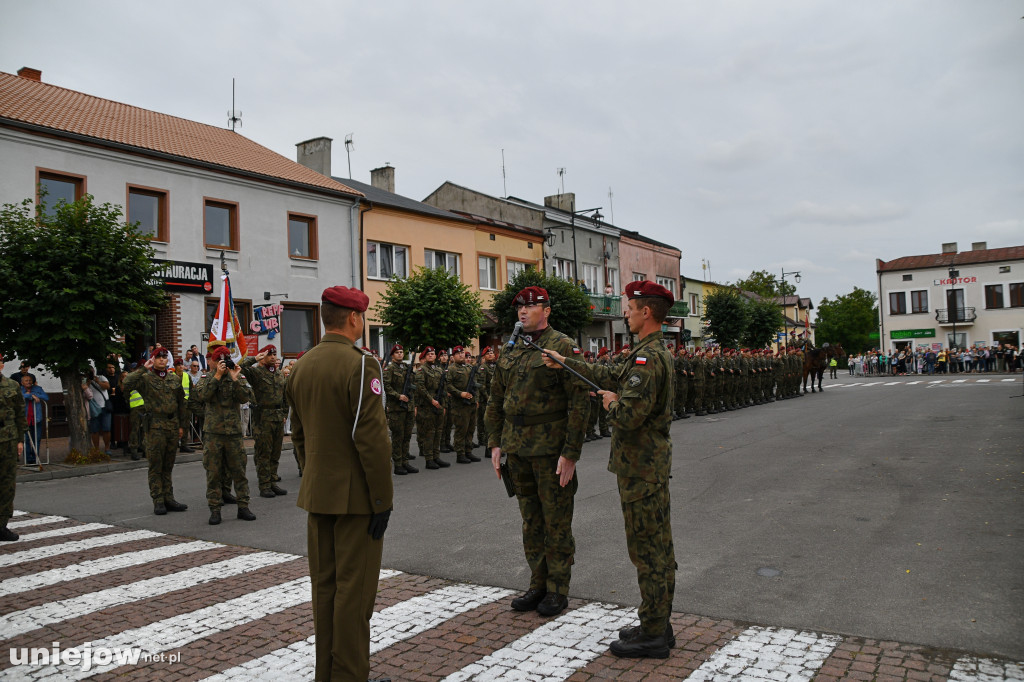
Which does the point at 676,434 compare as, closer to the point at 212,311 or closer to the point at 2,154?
the point at 212,311

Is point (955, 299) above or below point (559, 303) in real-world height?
above

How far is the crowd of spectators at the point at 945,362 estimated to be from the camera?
4653 cm

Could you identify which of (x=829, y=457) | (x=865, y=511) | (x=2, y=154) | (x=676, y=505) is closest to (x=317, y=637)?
(x=676, y=505)

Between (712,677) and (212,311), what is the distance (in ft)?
68.7

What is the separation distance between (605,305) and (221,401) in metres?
32.7

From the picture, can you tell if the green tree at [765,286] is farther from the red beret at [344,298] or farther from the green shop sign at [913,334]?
the red beret at [344,298]

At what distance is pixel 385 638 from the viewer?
4.70m

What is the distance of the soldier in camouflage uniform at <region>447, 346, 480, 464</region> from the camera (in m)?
13.7

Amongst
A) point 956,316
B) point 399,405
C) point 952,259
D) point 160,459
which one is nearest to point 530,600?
point 160,459

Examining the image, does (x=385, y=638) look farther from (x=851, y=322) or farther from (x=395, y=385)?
(x=851, y=322)

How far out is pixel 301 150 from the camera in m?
31.5

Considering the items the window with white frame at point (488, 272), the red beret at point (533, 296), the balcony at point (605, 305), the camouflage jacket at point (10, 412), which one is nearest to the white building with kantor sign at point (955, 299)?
the balcony at point (605, 305)

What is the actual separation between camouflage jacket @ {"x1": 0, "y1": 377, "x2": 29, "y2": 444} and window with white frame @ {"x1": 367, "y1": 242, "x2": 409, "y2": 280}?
62.7 feet

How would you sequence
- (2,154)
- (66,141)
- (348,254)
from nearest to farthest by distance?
(2,154) < (66,141) < (348,254)
